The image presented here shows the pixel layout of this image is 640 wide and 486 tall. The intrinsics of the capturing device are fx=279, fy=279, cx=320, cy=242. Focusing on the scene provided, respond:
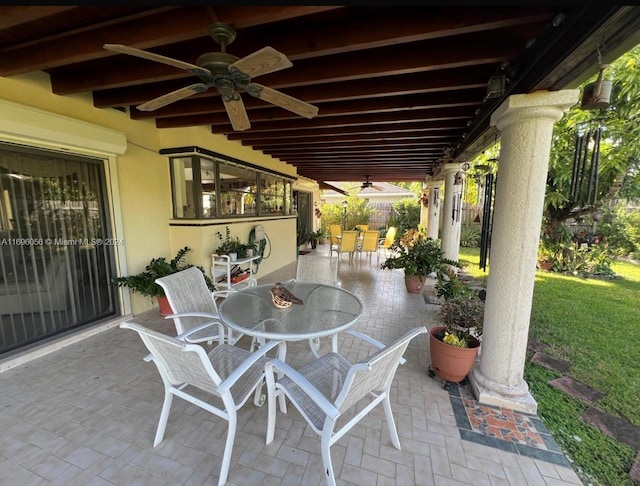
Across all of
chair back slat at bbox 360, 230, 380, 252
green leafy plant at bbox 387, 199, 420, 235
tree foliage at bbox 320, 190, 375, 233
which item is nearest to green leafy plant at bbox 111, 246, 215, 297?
chair back slat at bbox 360, 230, 380, 252

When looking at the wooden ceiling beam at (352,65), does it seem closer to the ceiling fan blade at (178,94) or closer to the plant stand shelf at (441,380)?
the ceiling fan blade at (178,94)

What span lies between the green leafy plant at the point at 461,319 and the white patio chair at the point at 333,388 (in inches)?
41.4

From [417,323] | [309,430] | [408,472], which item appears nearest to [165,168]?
[309,430]

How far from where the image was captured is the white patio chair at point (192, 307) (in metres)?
2.36

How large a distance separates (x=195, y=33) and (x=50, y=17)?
996mm

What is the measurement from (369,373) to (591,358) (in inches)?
119

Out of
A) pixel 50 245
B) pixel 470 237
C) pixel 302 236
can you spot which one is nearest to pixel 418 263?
pixel 50 245

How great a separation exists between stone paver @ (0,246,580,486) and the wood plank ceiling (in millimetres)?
2348

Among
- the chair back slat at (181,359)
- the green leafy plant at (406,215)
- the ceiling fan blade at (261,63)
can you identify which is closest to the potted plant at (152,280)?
the chair back slat at (181,359)

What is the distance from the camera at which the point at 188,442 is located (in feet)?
5.97

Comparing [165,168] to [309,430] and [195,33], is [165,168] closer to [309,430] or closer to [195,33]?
[195,33]

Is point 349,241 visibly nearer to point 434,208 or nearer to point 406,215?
point 434,208

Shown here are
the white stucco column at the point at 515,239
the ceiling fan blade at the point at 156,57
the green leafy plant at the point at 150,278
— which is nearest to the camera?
the ceiling fan blade at the point at 156,57

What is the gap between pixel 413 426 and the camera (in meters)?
1.97
